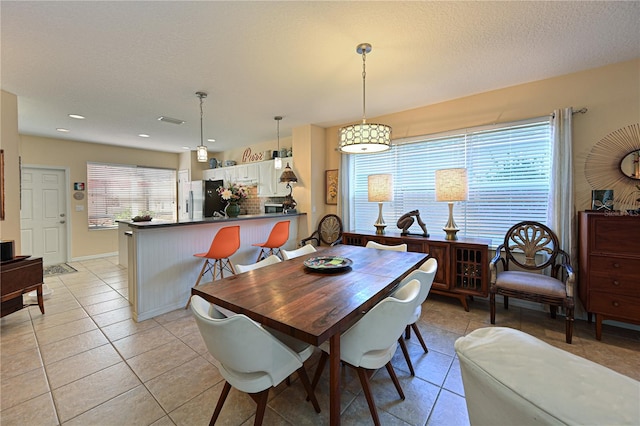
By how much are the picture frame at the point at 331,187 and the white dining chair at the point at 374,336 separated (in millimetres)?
3211

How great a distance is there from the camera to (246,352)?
118 centimetres

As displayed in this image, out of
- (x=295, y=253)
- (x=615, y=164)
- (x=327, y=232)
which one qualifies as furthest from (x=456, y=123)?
(x=295, y=253)

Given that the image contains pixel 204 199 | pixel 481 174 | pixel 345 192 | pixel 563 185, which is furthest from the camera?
pixel 204 199

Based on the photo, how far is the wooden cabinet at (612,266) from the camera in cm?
222

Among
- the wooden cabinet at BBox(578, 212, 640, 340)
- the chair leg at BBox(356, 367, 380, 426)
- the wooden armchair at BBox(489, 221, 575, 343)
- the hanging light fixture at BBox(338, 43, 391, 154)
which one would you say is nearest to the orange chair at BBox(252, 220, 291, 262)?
the hanging light fixture at BBox(338, 43, 391, 154)

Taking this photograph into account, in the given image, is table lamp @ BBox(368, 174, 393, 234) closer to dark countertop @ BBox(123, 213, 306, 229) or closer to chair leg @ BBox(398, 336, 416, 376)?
dark countertop @ BBox(123, 213, 306, 229)

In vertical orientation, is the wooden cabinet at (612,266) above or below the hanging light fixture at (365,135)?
below

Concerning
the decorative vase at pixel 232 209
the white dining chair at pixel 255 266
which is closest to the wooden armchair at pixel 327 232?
the decorative vase at pixel 232 209

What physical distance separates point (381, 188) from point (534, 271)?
6.55ft

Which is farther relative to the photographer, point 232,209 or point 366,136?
point 232,209

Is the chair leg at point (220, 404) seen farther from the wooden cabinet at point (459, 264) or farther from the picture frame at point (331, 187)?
the picture frame at point (331, 187)

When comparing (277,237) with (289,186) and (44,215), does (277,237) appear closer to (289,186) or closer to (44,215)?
(289,186)

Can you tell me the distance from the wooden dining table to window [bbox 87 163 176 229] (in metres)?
5.96

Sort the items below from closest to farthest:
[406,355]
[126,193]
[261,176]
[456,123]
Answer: [406,355] < [456,123] < [261,176] < [126,193]
